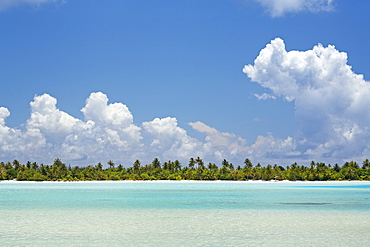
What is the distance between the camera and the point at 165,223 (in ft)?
98.2

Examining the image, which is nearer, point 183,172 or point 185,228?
point 185,228

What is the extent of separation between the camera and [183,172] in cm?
Answer: 17500

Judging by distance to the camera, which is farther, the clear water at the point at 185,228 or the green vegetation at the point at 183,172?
the green vegetation at the point at 183,172

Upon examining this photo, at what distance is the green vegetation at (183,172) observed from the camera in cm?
15912

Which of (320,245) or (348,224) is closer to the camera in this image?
(320,245)

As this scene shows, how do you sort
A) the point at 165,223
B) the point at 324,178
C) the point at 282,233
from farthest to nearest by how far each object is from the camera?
1. the point at 324,178
2. the point at 165,223
3. the point at 282,233

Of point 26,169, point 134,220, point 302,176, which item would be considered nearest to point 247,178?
point 302,176

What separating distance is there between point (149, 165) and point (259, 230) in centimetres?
15868

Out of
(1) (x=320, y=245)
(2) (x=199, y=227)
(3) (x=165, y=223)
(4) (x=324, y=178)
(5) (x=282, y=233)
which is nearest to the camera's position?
(1) (x=320, y=245)

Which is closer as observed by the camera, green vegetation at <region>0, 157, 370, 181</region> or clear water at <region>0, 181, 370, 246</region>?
clear water at <region>0, 181, 370, 246</region>

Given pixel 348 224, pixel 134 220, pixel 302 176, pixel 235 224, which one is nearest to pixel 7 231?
pixel 134 220

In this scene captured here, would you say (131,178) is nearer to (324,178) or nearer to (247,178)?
(247,178)

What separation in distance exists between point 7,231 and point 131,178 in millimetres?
145278

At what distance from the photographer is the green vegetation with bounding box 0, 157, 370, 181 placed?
15912cm
